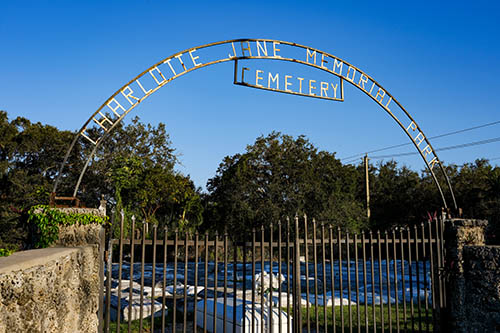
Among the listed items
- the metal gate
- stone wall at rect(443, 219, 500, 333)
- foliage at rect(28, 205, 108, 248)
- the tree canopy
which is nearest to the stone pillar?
stone wall at rect(443, 219, 500, 333)

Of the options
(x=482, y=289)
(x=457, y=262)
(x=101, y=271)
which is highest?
(x=101, y=271)

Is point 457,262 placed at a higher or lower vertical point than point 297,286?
higher

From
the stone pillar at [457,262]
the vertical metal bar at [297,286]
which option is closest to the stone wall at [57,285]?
the vertical metal bar at [297,286]

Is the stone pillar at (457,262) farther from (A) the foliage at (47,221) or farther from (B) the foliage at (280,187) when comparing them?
(B) the foliage at (280,187)

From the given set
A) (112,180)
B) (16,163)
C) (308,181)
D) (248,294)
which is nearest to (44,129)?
(16,163)

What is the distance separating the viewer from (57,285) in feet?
12.1

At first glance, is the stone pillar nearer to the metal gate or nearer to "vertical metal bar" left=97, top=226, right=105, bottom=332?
the metal gate

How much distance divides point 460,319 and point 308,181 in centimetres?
2186

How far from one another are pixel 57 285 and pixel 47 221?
127cm

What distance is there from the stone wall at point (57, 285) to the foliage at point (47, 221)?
Result: 0.07 metres

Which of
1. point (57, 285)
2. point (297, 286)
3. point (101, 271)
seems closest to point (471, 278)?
point (297, 286)

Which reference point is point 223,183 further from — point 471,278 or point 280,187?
point 471,278

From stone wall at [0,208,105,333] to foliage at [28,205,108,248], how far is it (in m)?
0.07

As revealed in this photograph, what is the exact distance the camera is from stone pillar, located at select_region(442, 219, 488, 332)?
678cm
